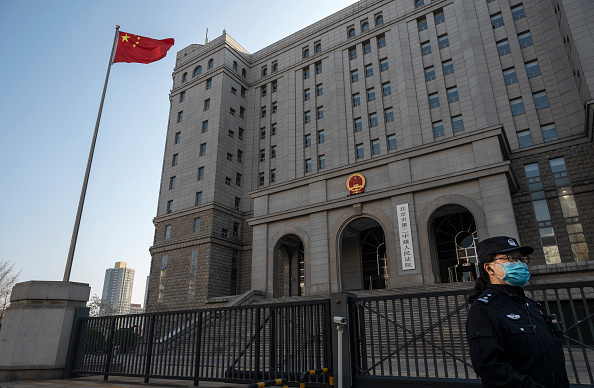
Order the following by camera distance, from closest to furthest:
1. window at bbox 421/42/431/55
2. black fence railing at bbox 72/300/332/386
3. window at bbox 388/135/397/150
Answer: black fence railing at bbox 72/300/332/386, window at bbox 388/135/397/150, window at bbox 421/42/431/55

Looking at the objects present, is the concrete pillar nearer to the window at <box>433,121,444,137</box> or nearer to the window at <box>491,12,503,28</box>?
the window at <box>433,121,444,137</box>

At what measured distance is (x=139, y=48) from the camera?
17.2 meters

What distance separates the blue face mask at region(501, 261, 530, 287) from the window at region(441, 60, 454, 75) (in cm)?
3119

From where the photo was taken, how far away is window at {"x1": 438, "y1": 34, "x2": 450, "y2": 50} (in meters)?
31.5

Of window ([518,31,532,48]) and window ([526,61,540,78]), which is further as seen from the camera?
window ([518,31,532,48])

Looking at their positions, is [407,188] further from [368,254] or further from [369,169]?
[368,254]

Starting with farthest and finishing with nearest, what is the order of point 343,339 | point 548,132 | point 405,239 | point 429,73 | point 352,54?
point 352,54 < point 429,73 < point 548,132 < point 405,239 < point 343,339

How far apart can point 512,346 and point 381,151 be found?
30.1 m

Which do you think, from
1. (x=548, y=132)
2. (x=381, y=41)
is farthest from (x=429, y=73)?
(x=548, y=132)

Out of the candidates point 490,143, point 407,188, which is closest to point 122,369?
point 407,188

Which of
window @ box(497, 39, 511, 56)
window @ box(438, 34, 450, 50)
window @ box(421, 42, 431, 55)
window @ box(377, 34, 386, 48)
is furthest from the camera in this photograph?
window @ box(377, 34, 386, 48)

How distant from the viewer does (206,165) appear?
38.3 m

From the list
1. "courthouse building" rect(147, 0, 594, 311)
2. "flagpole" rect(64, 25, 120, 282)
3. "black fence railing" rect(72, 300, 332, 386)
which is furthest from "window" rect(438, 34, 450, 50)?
"black fence railing" rect(72, 300, 332, 386)

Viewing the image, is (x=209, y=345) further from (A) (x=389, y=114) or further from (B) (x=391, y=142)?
(A) (x=389, y=114)
